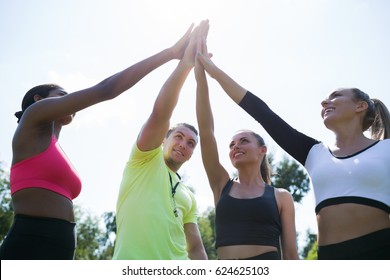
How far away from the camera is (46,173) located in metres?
3.49

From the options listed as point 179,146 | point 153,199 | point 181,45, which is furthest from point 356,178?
point 181,45

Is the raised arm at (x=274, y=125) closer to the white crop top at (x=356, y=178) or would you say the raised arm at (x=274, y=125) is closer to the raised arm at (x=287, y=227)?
the white crop top at (x=356, y=178)

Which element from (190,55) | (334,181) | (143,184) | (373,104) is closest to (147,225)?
(143,184)

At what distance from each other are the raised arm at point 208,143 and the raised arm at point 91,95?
2.85 ft

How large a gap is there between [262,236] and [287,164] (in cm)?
3533

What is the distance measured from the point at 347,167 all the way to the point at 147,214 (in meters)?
1.80

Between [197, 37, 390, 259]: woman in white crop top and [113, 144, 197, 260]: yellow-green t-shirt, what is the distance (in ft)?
3.75

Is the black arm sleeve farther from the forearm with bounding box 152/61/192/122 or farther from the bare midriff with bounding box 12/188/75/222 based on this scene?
the bare midriff with bounding box 12/188/75/222

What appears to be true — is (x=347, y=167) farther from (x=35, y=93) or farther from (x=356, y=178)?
(x=35, y=93)

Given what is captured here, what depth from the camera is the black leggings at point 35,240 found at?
3.26 metres

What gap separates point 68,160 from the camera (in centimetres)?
376

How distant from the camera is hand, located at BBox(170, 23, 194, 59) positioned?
474 cm

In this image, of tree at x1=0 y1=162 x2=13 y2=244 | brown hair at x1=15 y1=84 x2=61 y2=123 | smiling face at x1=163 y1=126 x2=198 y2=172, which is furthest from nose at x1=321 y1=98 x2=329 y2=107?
tree at x1=0 y1=162 x2=13 y2=244
